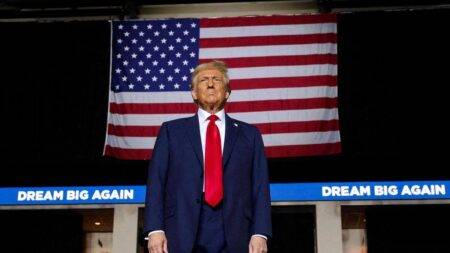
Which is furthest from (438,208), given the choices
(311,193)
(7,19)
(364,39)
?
(7,19)

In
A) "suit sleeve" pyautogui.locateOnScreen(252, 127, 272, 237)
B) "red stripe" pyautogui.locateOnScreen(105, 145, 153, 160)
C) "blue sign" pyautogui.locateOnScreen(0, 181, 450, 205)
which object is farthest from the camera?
"blue sign" pyautogui.locateOnScreen(0, 181, 450, 205)

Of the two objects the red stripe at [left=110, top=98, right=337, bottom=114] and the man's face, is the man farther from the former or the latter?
the red stripe at [left=110, top=98, right=337, bottom=114]

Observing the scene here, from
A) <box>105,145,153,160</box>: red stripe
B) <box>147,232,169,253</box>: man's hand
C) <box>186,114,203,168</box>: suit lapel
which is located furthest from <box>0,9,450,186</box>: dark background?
<box>147,232,169,253</box>: man's hand

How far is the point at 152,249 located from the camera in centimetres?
264

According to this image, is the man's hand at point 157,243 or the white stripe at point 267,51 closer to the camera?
the man's hand at point 157,243

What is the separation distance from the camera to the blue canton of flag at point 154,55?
7.35m

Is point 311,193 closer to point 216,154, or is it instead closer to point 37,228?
point 37,228

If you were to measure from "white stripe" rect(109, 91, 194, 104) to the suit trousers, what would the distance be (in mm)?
4604

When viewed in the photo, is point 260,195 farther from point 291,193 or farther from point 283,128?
point 291,193

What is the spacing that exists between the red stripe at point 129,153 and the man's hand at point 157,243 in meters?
4.48

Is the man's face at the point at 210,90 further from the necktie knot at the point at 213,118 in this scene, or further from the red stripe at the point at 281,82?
the red stripe at the point at 281,82

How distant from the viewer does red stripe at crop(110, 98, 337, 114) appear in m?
7.04

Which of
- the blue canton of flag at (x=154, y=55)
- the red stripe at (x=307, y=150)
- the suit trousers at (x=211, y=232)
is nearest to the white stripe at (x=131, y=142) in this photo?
the blue canton of flag at (x=154, y=55)

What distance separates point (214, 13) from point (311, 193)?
3.06 metres
